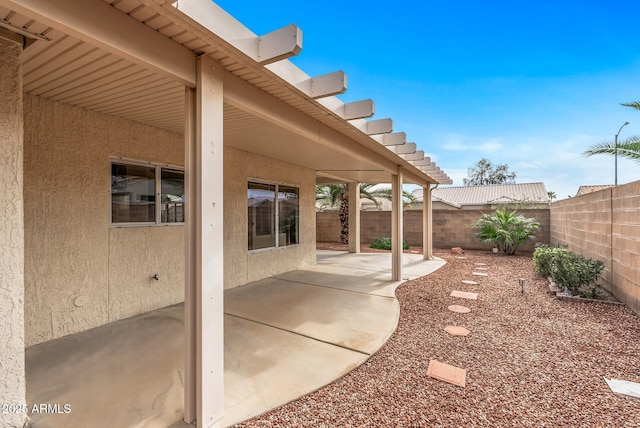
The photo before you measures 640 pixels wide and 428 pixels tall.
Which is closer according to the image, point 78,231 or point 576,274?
point 78,231

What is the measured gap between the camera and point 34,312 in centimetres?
350

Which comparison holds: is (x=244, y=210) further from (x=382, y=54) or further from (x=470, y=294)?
(x=382, y=54)

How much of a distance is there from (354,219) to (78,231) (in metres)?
9.76

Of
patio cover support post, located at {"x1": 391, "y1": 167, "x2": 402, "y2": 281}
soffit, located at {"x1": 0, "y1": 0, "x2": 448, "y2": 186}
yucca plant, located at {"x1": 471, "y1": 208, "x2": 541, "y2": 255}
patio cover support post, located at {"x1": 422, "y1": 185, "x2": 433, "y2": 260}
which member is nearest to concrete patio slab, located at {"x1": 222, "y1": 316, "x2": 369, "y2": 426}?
soffit, located at {"x1": 0, "y1": 0, "x2": 448, "y2": 186}

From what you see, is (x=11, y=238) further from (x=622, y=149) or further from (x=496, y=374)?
(x=622, y=149)

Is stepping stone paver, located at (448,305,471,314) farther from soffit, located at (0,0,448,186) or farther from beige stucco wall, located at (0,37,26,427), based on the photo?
beige stucco wall, located at (0,37,26,427)

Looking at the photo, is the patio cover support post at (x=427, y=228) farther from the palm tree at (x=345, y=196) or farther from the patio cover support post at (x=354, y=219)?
the patio cover support post at (x=354, y=219)

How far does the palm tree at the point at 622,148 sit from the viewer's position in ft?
20.1

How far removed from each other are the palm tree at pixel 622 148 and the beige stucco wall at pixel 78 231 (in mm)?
9216

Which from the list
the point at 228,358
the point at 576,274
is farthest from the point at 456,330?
the point at 576,274

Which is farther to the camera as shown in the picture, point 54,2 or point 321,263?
point 321,263

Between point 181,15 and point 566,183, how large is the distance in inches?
1468

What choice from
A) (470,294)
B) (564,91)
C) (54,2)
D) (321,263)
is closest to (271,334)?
(54,2)

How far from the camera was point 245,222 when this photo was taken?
6551 mm
